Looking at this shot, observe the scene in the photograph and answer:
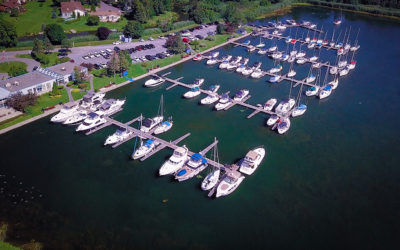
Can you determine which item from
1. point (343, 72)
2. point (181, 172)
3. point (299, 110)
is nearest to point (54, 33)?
point (181, 172)

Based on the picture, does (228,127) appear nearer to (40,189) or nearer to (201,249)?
(201,249)

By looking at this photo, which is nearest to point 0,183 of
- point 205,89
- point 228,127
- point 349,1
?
point 228,127

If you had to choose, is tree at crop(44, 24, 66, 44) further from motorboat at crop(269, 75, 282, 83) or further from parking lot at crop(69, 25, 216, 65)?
motorboat at crop(269, 75, 282, 83)

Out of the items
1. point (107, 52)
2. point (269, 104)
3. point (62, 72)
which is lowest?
point (269, 104)

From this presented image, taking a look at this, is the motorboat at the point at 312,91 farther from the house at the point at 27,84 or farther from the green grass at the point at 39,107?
the house at the point at 27,84

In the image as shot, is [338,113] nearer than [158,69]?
Yes

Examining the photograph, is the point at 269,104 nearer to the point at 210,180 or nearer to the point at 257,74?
the point at 257,74

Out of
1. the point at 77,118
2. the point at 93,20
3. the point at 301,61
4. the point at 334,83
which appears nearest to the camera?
the point at 77,118

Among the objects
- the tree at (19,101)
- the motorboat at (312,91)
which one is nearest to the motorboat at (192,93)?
the motorboat at (312,91)
